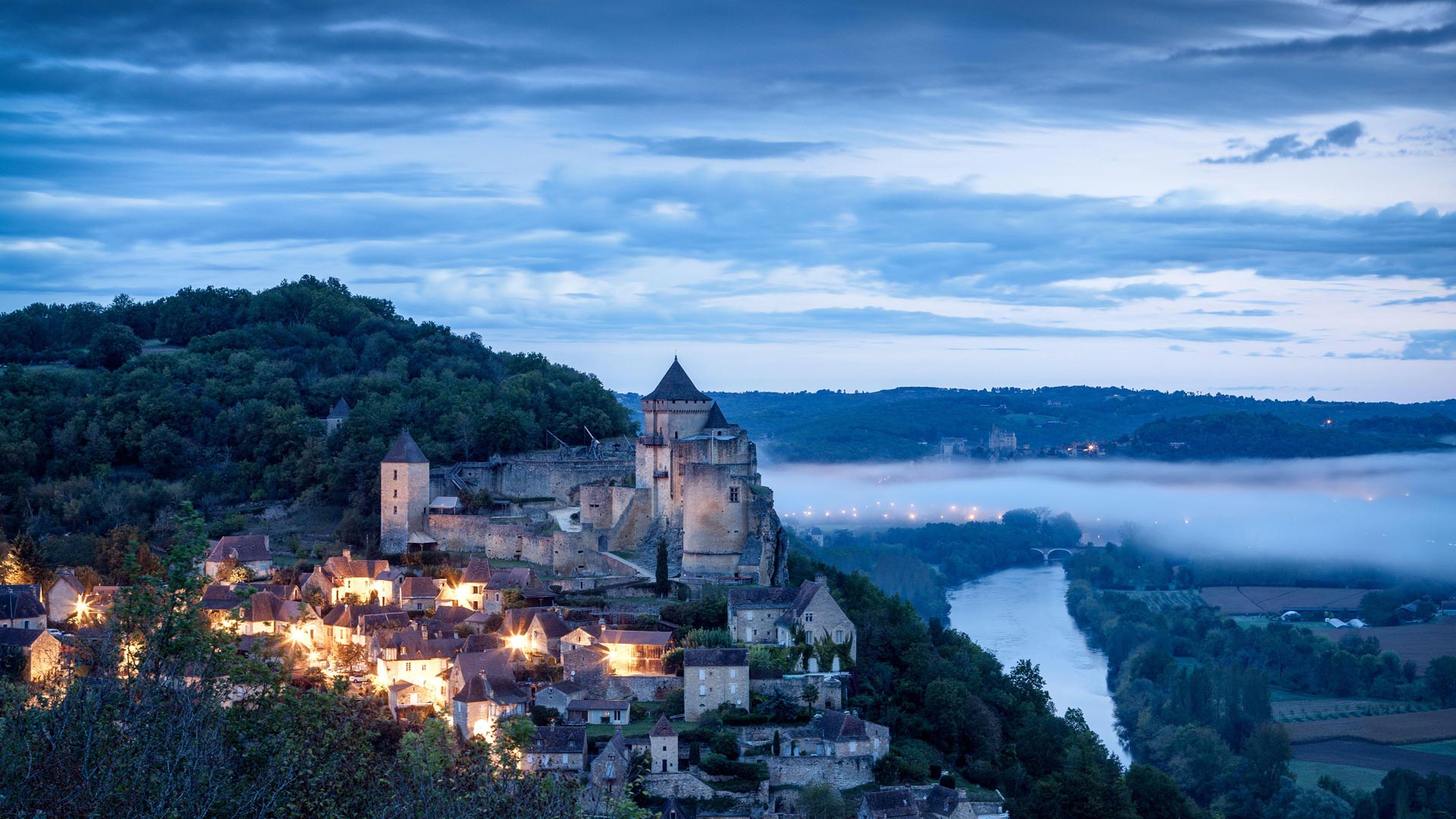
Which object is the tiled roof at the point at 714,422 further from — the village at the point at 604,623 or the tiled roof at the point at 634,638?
the tiled roof at the point at 634,638

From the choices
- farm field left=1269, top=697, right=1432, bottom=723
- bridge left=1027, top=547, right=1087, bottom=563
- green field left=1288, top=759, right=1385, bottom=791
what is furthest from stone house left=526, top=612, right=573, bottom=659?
bridge left=1027, top=547, right=1087, bottom=563

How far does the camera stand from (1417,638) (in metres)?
76.8

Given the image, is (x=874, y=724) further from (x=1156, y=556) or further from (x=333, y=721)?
(x=1156, y=556)

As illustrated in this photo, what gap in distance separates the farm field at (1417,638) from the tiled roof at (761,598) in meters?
47.3

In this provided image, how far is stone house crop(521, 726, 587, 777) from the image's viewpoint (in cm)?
2622

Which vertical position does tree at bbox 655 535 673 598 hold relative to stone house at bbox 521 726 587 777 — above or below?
above

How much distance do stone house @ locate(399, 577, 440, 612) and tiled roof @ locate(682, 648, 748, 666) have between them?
8.76 meters

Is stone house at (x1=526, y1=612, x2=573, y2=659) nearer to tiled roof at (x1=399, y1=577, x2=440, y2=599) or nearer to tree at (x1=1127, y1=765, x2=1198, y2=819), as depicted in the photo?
tiled roof at (x1=399, y1=577, x2=440, y2=599)

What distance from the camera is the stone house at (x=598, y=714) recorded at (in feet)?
95.7

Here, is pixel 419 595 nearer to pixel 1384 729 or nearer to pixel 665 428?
pixel 665 428

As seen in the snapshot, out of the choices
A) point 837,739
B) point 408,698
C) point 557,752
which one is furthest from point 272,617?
point 837,739

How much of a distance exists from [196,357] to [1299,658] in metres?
51.4

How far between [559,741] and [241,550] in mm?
15702

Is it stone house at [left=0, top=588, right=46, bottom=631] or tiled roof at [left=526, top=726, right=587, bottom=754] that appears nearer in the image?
tiled roof at [left=526, top=726, right=587, bottom=754]
